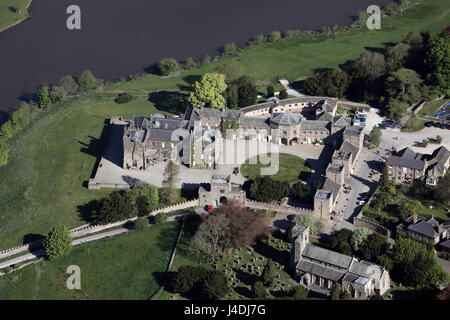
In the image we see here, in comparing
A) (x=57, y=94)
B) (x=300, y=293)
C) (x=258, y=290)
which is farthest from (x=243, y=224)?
(x=57, y=94)

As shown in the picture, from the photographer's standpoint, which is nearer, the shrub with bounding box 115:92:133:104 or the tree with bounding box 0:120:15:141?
the tree with bounding box 0:120:15:141

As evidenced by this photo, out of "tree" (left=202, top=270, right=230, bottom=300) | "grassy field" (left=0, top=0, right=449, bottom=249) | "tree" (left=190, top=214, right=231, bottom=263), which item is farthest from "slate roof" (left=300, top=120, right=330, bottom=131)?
"tree" (left=202, top=270, right=230, bottom=300)

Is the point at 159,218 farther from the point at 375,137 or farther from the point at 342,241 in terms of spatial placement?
the point at 375,137

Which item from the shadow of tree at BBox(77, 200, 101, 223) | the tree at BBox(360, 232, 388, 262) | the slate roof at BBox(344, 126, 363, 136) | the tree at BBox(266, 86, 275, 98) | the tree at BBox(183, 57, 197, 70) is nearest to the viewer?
the tree at BBox(360, 232, 388, 262)

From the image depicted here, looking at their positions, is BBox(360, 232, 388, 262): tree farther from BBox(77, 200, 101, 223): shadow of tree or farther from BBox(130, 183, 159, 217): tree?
BBox(77, 200, 101, 223): shadow of tree

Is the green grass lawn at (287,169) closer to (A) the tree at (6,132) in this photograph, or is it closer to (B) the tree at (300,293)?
(B) the tree at (300,293)

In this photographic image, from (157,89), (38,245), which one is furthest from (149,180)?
(157,89)
